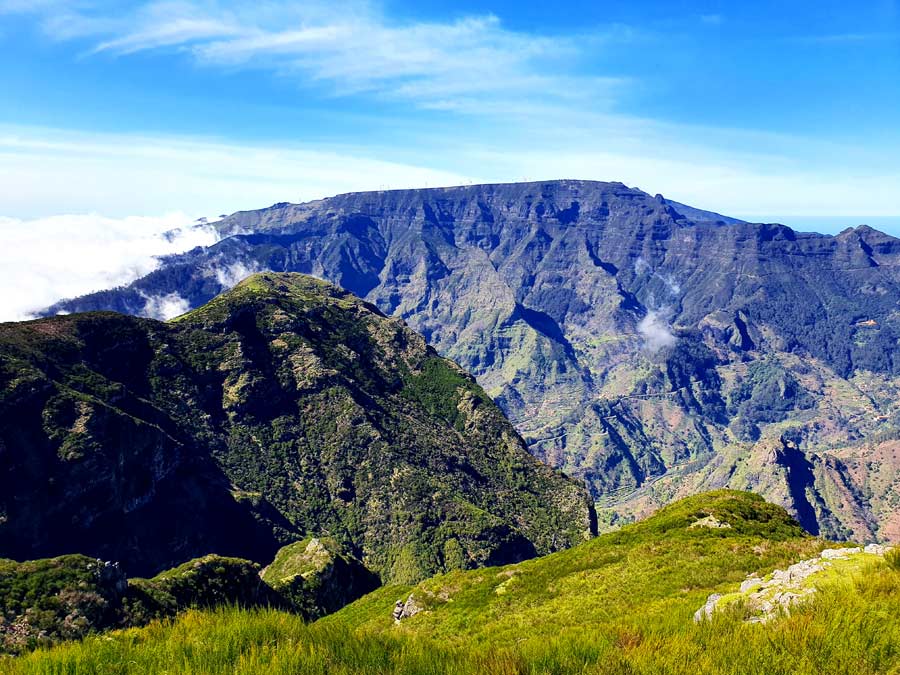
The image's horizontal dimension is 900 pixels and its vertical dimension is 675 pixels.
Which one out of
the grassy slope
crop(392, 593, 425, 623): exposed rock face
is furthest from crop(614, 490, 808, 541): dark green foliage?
the grassy slope

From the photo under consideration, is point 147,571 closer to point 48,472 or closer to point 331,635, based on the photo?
point 48,472

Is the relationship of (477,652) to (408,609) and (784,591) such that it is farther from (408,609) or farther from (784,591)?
(408,609)

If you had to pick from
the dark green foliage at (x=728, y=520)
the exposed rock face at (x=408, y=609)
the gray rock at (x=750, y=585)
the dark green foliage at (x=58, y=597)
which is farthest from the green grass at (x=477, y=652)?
the dark green foliage at (x=58, y=597)

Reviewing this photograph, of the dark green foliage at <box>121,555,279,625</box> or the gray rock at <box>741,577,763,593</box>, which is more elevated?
the gray rock at <box>741,577,763,593</box>

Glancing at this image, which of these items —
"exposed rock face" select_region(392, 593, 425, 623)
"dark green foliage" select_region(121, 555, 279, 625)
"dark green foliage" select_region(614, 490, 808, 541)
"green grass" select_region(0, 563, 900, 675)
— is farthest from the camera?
"dark green foliage" select_region(121, 555, 279, 625)

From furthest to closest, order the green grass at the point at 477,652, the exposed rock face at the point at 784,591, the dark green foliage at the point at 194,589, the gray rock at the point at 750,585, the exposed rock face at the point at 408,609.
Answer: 1. the dark green foliage at the point at 194,589
2. the exposed rock face at the point at 408,609
3. the gray rock at the point at 750,585
4. the exposed rock face at the point at 784,591
5. the green grass at the point at 477,652

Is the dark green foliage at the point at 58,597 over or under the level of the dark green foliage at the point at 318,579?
over

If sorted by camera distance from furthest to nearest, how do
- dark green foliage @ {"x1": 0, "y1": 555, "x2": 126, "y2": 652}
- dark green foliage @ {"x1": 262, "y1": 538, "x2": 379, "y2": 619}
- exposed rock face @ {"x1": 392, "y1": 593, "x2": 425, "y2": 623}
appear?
1. dark green foliage @ {"x1": 262, "y1": 538, "x2": 379, "y2": 619}
2. dark green foliage @ {"x1": 0, "y1": 555, "x2": 126, "y2": 652}
3. exposed rock face @ {"x1": 392, "y1": 593, "x2": 425, "y2": 623}

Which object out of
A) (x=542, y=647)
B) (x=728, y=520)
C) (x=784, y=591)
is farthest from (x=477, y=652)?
(x=728, y=520)

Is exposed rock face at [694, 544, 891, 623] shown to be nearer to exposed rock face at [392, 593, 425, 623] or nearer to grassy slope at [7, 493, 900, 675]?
grassy slope at [7, 493, 900, 675]

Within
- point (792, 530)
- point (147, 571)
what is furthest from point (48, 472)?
point (792, 530)

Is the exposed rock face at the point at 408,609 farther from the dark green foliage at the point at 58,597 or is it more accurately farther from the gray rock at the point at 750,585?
the gray rock at the point at 750,585
